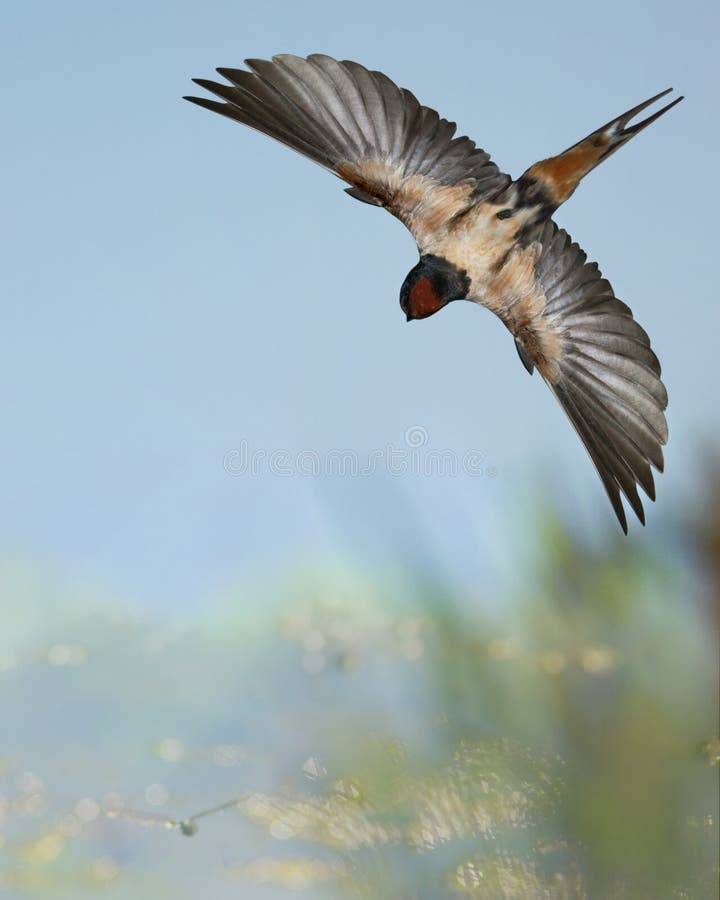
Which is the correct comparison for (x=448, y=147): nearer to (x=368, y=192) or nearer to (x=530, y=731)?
(x=368, y=192)

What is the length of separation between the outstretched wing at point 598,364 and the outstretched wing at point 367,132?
17 cm

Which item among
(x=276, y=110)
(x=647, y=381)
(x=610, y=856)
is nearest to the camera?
(x=276, y=110)

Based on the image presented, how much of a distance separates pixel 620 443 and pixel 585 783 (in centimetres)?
186

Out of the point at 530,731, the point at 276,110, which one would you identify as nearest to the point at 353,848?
the point at 530,731

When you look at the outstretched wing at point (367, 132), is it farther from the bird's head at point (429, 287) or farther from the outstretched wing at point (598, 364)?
the outstretched wing at point (598, 364)

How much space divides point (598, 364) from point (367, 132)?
56cm

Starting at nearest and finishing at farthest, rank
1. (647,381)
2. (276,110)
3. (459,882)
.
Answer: (276,110) < (647,381) < (459,882)

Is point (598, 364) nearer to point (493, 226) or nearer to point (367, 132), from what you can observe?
point (493, 226)

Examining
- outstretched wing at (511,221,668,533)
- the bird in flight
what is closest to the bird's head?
the bird in flight

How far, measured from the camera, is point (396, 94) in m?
1.72

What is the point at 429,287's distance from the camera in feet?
5.77

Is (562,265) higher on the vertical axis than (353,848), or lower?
higher

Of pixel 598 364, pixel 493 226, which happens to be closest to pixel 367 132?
pixel 493 226

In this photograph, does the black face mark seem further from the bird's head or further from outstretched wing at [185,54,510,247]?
the bird's head
